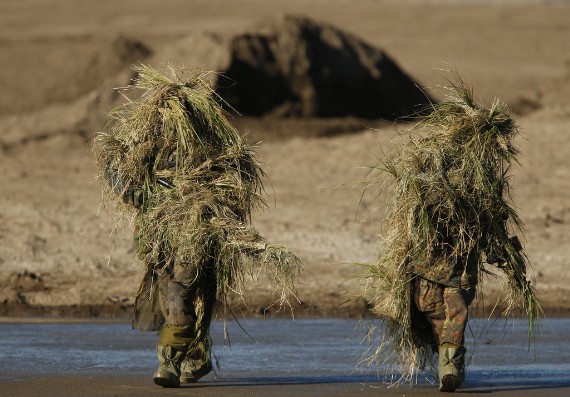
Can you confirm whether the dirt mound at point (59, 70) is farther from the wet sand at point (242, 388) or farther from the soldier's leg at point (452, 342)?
the soldier's leg at point (452, 342)

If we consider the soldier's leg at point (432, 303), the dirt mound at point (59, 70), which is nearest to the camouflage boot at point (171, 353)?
the soldier's leg at point (432, 303)

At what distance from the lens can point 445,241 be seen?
8641 mm

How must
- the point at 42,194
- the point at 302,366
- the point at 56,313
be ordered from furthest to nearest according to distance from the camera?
1. the point at 42,194
2. the point at 56,313
3. the point at 302,366

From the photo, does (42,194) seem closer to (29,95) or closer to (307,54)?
(307,54)

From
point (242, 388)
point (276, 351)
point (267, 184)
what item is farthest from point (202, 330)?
point (267, 184)

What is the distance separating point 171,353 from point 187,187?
1083 mm

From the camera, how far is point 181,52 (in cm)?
2286

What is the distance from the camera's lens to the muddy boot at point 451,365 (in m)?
8.36

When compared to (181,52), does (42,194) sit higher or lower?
lower

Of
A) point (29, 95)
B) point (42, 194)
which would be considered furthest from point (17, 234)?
point (29, 95)

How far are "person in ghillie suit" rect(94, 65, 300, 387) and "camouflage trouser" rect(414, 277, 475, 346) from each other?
0.87 metres

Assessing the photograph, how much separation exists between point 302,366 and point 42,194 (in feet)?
26.7

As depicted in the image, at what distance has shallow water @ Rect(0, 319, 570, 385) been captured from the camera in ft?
31.0

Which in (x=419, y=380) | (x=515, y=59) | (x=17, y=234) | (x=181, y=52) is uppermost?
(x=515, y=59)
